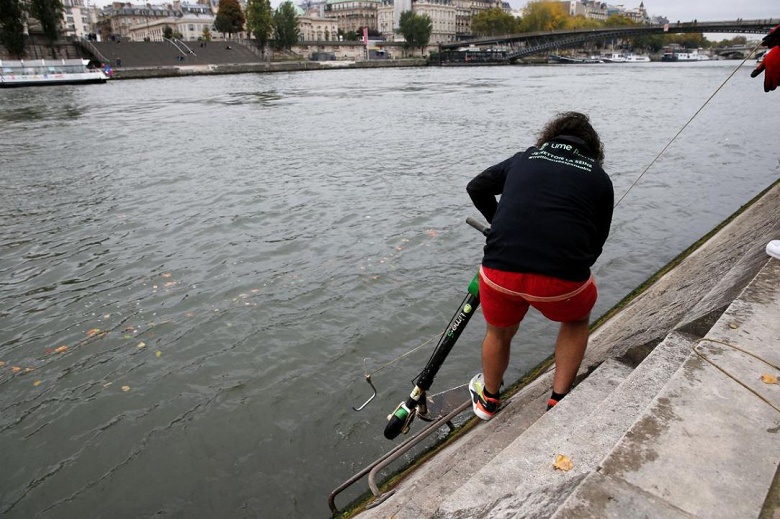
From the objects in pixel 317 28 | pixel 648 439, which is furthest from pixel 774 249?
pixel 317 28

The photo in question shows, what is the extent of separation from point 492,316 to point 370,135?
19994mm

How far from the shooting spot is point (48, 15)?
3314 inches

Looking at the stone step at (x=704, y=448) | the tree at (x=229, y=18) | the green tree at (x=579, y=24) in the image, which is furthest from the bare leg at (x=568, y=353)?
the green tree at (x=579, y=24)

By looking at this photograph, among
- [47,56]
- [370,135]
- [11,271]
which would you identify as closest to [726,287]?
[11,271]

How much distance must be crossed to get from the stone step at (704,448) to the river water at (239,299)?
99.7 inches

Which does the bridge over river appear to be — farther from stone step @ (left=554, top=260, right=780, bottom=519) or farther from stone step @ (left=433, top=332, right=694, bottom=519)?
stone step @ (left=433, top=332, right=694, bottom=519)

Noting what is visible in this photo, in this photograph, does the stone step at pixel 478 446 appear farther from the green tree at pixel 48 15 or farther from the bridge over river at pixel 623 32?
the green tree at pixel 48 15

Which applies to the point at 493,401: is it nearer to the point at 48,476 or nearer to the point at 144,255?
the point at 48,476

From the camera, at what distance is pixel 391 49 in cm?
16088

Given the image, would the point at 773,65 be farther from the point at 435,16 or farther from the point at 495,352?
the point at 435,16

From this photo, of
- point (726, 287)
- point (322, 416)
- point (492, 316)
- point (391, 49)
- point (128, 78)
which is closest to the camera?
point (492, 316)

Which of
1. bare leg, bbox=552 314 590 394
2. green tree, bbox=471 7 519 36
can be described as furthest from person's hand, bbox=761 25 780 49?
green tree, bbox=471 7 519 36

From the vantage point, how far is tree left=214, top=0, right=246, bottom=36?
436 ft

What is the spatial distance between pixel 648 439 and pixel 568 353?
117cm
